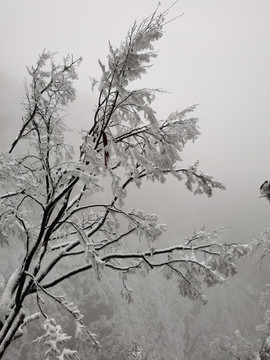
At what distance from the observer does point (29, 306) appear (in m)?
17.8

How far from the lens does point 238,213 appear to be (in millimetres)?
37406

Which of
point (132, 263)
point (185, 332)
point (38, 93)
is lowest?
point (185, 332)

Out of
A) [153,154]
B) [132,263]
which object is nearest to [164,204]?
[132,263]

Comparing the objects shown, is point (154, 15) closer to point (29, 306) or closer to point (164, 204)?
point (29, 306)

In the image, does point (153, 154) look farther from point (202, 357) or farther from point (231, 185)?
point (231, 185)

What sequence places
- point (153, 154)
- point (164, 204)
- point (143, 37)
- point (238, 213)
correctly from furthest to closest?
point (238, 213), point (164, 204), point (153, 154), point (143, 37)

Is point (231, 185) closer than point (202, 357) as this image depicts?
No

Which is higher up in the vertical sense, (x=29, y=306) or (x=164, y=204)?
(x=164, y=204)

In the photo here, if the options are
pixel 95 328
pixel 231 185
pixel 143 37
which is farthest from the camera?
pixel 231 185

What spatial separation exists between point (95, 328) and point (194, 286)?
17.4 metres

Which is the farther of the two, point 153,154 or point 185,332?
point 185,332

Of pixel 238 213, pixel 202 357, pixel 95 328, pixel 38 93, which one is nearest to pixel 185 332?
pixel 202 357

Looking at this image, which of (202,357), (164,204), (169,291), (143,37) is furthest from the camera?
(164,204)

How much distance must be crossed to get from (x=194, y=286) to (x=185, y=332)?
21.0 m
